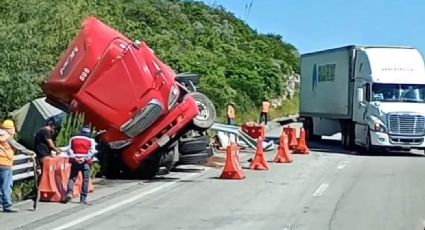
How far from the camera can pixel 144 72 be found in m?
21.6

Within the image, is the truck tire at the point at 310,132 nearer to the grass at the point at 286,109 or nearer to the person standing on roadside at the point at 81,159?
the grass at the point at 286,109

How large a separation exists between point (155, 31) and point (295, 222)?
161ft

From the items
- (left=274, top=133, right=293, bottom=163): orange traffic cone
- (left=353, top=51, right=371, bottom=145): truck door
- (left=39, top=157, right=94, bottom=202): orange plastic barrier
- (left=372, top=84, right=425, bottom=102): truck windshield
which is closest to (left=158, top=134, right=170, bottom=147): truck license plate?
(left=39, top=157, right=94, bottom=202): orange plastic barrier

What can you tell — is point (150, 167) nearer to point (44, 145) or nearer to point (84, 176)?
point (44, 145)

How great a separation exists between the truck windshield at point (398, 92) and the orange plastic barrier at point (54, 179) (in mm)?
18361

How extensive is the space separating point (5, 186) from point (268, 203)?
4.90 m

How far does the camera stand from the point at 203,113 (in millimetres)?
23031

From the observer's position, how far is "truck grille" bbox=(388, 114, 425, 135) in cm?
3316

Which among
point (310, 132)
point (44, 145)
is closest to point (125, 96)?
point (44, 145)

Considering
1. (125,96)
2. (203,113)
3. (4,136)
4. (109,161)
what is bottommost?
(109,161)

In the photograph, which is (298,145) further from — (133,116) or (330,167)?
(133,116)

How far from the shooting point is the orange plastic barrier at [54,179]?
1705 centimetres

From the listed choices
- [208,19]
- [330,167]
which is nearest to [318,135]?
[330,167]

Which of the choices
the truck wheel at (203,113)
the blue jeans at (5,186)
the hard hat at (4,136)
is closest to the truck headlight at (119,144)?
the truck wheel at (203,113)
